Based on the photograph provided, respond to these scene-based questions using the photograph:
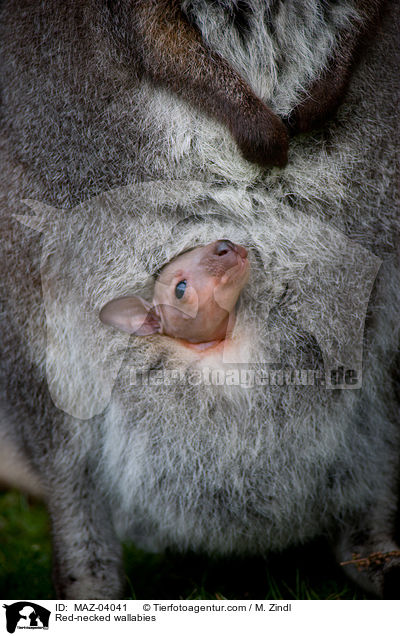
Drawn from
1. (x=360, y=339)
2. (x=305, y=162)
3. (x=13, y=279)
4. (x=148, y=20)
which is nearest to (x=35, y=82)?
(x=148, y=20)

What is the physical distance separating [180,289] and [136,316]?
16cm

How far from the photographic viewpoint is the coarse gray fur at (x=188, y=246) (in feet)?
7.59

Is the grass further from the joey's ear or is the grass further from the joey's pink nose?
the joey's pink nose

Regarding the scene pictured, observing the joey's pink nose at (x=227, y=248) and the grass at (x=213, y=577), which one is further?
the grass at (x=213, y=577)

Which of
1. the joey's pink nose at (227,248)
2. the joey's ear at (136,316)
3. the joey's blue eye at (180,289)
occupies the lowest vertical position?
the joey's ear at (136,316)

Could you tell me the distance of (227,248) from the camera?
7.34 ft

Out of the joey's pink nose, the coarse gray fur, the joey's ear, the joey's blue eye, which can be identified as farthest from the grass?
the joey's pink nose

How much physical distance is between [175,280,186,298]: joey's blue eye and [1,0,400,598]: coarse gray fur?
12 centimetres

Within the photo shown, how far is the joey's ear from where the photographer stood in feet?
7.57

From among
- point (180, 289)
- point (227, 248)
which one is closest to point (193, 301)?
point (180, 289)

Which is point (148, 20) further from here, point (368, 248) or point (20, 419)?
point (20, 419)

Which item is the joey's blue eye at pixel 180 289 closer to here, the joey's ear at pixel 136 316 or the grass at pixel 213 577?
the joey's ear at pixel 136 316

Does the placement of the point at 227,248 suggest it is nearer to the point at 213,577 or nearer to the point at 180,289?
the point at 180,289

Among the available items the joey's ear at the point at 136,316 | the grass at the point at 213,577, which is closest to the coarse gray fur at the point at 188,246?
the joey's ear at the point at 136,316
